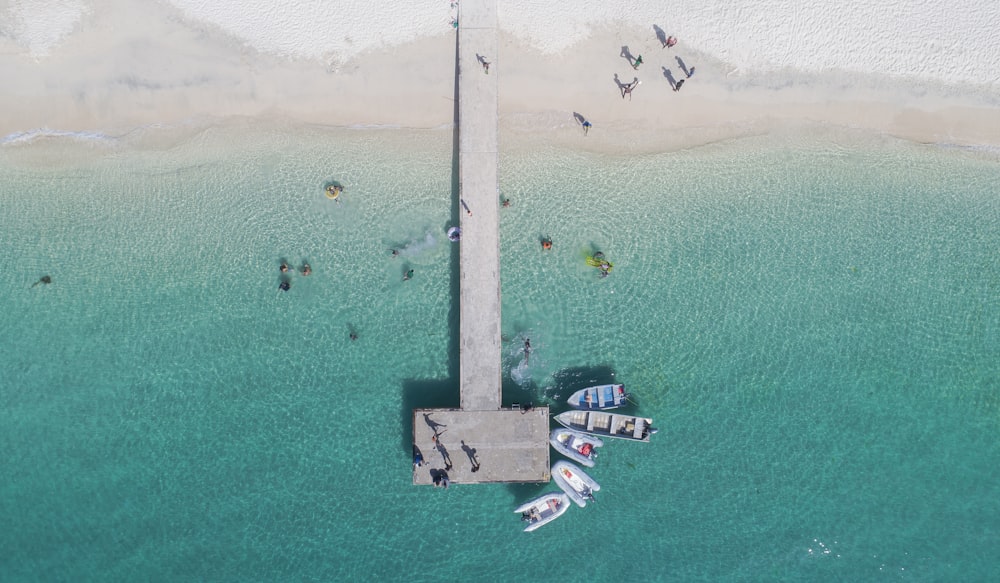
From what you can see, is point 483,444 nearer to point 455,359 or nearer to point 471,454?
point 471,454

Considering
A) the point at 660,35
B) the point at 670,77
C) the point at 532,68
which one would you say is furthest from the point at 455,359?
the point at 660,35

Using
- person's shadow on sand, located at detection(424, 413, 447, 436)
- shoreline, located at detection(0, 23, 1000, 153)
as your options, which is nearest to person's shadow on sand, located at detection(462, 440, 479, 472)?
person's shadow on sand, located at detection(424, 413, 447, 436)

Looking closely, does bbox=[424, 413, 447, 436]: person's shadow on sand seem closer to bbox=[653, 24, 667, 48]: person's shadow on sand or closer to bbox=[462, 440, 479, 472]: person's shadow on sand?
bbox=[462, 440, 479, 472]: person's shadow on sand

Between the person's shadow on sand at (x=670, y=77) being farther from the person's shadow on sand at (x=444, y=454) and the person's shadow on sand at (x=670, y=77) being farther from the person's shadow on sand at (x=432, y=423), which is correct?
the person's shadow on sand at (x=444, y=454)

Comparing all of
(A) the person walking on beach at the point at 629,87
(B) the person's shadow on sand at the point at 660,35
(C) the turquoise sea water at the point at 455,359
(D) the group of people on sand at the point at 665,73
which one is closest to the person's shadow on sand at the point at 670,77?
(D) the group of people on sand at the point at 665,73

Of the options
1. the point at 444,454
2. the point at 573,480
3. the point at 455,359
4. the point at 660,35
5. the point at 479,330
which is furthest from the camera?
the point at 660,35

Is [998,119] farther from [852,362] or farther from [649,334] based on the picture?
[649,334]
